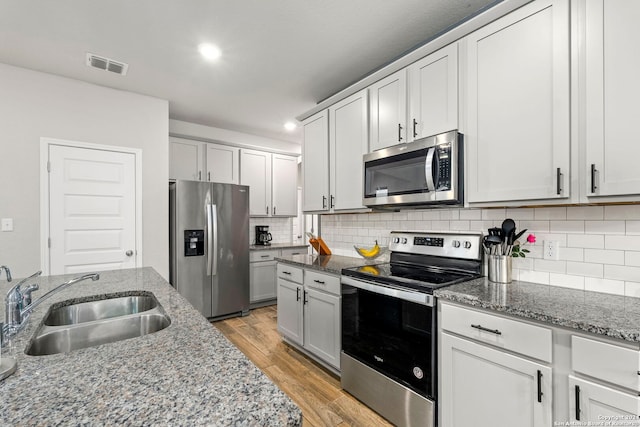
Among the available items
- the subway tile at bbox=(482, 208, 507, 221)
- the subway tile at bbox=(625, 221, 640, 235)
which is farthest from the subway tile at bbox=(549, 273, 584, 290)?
the subway tile at bbox=(482, 208, 507, 221)

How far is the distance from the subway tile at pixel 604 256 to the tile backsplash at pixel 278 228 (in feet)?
13.3

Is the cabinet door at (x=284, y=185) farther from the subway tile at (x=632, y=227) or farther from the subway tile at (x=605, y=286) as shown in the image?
the subway tile at (x=632, y=227)

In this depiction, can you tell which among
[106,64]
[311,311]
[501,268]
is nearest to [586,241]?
[501,268]

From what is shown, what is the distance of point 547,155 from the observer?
4.90 feet

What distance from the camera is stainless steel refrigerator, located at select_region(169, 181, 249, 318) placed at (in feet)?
11.6

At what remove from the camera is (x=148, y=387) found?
26.9 inches

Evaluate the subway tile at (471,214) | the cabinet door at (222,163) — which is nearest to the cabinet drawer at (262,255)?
the cabinet door at (222,163)

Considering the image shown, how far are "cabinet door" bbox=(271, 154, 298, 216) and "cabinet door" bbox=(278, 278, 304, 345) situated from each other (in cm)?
200

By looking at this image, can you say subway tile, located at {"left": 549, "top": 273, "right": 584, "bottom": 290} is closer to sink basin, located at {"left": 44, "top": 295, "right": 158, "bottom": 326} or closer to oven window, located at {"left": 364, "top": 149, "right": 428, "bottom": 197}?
oven window, located at {"left": 364, "top": 149, "right": 428, "bottom": 197}

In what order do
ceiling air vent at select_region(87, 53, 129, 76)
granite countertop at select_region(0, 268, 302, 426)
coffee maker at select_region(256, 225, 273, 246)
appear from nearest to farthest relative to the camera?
granite countertop at select_region(0, 268, 302, 426) < ceiling air vent at select_region(87, 53, 129, 76) < coffee maker at select_region(256, 225, 273, 246)

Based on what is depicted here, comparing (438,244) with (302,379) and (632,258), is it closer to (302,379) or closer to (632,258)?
(632,258)

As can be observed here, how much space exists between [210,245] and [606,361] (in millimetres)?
3526

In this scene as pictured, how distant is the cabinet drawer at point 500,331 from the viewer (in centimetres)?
124

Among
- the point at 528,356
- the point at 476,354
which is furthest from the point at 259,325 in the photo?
the point at 528,356
